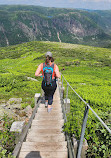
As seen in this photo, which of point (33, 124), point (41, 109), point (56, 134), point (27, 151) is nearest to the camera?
point (27, 151)

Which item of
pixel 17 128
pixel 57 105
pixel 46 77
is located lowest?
pixel 57 105

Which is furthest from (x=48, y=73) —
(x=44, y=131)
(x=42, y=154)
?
(x=42, y=154)

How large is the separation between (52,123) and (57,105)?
7.66ft

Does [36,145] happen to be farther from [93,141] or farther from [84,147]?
[93,141]

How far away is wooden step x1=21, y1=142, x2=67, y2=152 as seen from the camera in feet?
13.8

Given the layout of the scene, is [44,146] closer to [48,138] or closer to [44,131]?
[48,138]

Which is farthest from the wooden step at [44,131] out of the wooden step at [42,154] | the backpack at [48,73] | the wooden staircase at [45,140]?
the backpack at [48,73]

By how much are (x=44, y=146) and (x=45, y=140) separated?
297 mm

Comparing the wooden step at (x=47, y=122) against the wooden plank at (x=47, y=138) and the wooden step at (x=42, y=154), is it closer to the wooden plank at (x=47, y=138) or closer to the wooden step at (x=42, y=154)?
the wooden plank at (x=47, y=138)

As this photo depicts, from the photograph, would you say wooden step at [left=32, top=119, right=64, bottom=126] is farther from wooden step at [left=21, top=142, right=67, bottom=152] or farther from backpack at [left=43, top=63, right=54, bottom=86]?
backpack at [left=43, top=63, right=54, bottom=86]

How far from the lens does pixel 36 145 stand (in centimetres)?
437

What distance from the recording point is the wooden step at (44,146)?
4.21m

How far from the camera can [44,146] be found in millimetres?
4309

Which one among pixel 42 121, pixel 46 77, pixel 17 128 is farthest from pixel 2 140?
pixel 46 77
